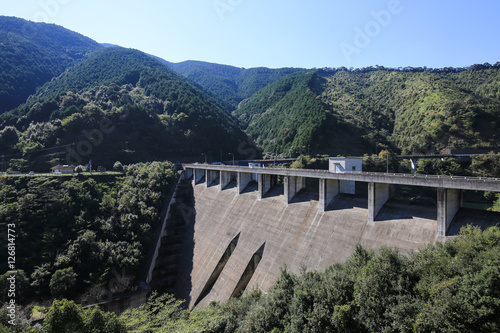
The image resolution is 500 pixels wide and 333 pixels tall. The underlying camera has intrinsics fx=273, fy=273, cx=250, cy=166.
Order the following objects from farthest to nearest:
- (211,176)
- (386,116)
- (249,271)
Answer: (386,116) → (211,176) → (249,271)

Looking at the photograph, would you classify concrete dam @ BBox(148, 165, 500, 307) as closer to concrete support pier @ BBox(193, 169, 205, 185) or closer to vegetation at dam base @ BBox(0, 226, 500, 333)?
vegetation at dam base @ BBox(0, 226, 500, 333)

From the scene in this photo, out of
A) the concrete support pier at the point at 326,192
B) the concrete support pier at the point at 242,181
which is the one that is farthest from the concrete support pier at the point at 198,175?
the concrete support pier at the point at 326,192

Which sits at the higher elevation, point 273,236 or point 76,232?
point 273,236

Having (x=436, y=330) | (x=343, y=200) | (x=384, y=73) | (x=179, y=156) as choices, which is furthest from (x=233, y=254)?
(x=384, y=73)

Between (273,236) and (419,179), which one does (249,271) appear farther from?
(419,179)

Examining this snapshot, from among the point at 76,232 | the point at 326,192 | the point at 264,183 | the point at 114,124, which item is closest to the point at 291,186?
the point at 264,183

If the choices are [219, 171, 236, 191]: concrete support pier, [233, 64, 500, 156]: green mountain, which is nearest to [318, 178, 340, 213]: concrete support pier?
[219, 171, 236, 191]: concrete support pier
